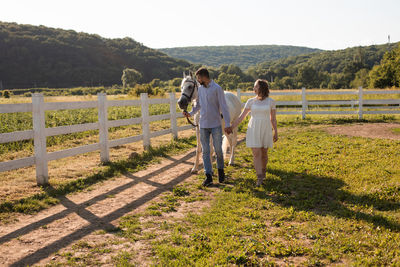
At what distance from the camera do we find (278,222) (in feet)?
12.6

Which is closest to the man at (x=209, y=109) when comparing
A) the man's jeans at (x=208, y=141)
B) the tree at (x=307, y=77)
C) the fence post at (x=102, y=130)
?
the man's jeans at (x=208, y=141)

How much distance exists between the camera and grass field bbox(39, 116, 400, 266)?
305 cm

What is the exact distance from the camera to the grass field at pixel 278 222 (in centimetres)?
305

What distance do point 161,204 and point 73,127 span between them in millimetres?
2925

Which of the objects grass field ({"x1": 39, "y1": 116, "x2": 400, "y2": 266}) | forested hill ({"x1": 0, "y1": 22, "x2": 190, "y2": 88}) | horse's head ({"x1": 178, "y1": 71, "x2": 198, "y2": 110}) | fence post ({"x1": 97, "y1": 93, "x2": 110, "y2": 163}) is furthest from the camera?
forested hill ({"x1": 0, "y1": 22, "x2": 190, "y2": 88})

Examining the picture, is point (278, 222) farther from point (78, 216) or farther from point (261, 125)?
point (78, 216)

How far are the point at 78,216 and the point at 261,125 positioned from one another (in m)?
3.12

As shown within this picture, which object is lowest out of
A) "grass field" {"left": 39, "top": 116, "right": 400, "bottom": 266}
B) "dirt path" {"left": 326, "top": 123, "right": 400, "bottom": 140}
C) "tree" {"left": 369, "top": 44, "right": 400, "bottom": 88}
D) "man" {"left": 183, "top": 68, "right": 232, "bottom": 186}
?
"grass field" {"left": 39, "top": 116, "right": 400, "bottom": 266}

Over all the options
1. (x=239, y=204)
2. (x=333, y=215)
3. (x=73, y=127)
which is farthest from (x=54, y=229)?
(x=333, y=215)

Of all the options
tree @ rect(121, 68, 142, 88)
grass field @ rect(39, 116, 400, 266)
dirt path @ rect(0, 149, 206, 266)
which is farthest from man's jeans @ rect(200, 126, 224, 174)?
tree @ rect(121, 68, 142, 88)

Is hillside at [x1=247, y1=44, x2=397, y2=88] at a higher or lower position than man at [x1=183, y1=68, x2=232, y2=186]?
higher

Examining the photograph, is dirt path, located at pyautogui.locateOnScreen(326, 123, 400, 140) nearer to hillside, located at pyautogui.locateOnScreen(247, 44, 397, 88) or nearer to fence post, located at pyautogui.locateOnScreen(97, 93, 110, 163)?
fence post, located at pyautogui.locateOnScreen(97, 93, 110, 163)

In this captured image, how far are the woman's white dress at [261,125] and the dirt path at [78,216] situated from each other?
5.53ft

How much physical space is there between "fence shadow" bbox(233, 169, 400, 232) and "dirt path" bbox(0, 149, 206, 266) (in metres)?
1.63
